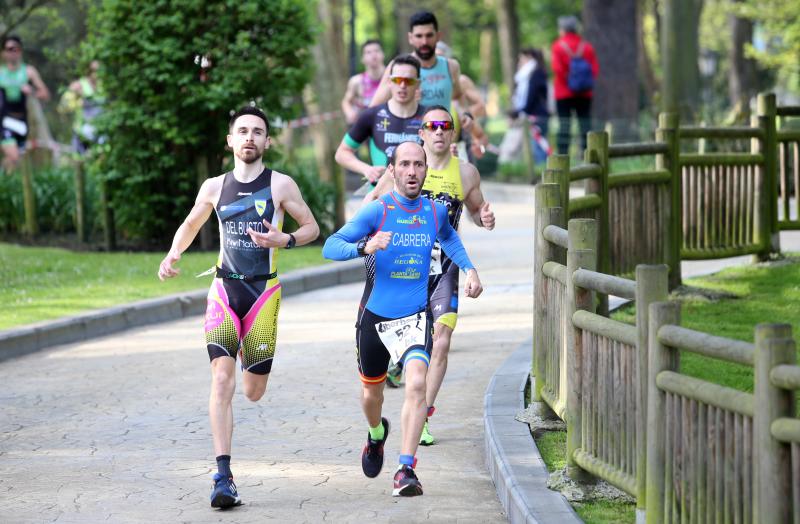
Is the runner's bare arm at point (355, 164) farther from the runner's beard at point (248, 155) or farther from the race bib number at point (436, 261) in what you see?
the runner's beard at point (248, 155)

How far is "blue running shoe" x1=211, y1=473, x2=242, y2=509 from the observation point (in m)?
6.84

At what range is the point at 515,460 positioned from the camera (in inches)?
281

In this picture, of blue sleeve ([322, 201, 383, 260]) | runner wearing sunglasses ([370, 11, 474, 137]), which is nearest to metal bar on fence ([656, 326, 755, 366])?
blue sleeve ([322, 201, 383, 260])

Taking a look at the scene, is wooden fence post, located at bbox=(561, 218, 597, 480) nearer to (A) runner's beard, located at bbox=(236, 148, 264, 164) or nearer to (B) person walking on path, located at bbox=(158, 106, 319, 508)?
(B) person walking on path, located at bbox=(158, 106, 319, 508)

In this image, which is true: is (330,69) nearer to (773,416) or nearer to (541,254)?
(541,254)

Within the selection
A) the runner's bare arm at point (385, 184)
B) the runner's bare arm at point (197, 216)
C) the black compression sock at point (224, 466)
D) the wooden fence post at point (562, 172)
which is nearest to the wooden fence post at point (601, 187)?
the wooden fence post at point (562, 172)

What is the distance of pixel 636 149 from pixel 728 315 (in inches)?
57.3

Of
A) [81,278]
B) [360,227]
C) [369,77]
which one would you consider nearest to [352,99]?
[369,77]

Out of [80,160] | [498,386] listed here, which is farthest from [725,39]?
[498,386]

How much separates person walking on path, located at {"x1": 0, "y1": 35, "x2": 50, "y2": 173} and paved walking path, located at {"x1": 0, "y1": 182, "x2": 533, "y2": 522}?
10466 mm

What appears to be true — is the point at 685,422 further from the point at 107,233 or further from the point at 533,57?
the point at 533,57

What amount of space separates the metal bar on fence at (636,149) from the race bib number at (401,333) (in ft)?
15.2

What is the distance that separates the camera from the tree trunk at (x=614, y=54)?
2944cm

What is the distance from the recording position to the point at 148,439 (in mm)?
8438
